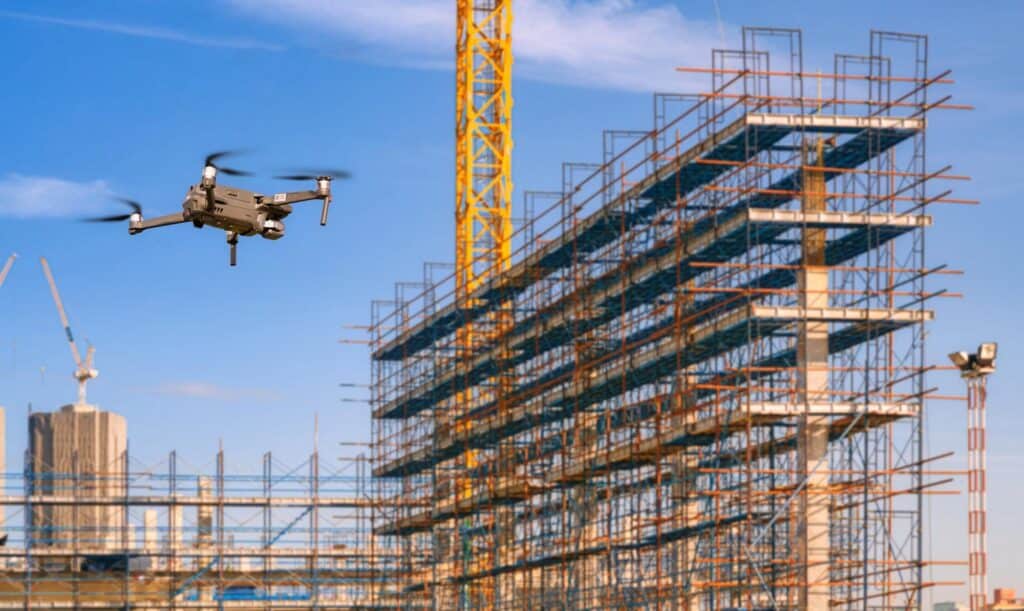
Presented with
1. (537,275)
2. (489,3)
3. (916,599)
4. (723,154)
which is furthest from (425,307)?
(916,599)

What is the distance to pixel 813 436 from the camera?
64375 mm

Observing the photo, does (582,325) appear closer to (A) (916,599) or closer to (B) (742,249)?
(B) (742,249)

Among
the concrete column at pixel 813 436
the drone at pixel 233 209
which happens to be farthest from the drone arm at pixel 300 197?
the concrete column at pixel 813 436

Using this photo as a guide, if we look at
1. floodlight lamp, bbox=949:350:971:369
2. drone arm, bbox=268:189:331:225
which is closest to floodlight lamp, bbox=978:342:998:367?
floodlight lamp, bbox=949:350:971:369

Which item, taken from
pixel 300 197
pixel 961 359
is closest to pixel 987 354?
pixel 961 359

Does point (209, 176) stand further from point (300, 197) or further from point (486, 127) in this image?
point (486, 127)

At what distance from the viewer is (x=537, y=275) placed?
3223 inches

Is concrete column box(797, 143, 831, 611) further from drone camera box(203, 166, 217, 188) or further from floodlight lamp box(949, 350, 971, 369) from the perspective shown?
drone camera box(203, 166, 217, 188)

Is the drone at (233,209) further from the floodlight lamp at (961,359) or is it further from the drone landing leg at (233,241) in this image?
the floodlight lamp at (961,359)

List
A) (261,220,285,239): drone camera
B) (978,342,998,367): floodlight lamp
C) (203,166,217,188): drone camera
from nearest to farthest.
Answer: (203,166,217,188): drone camera → (261,220,285,239): drone camera → (978,342,998,367): floodlight lamp

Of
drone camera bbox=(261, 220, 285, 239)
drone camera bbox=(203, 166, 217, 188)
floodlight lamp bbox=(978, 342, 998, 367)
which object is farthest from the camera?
floodlight lamp bbox=(978, 342, 998, 367)

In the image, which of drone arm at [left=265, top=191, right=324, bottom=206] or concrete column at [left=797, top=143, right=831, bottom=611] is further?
concrete column at [left=797, top=143, right=831, bottom=611]

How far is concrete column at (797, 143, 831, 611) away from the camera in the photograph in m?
63.5

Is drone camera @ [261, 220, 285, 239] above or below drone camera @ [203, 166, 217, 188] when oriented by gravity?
below
